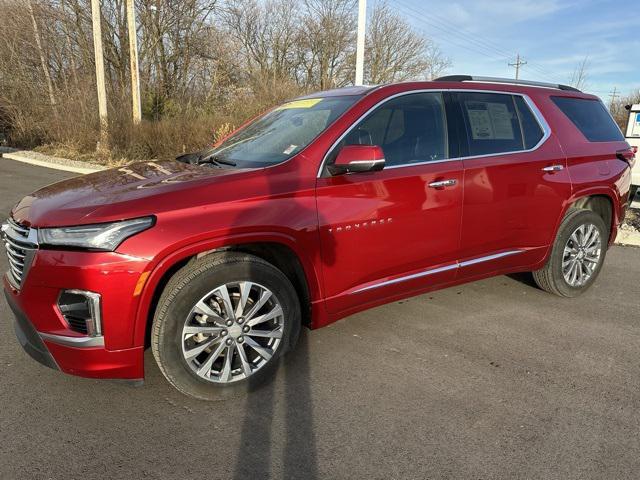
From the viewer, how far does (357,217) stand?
10.1ft

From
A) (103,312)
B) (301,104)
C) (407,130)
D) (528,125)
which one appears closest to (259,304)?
(103,312)

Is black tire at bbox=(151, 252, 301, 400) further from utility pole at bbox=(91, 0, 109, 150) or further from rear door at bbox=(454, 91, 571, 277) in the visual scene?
utility pole at bbox=(91, 0, 109, 150)

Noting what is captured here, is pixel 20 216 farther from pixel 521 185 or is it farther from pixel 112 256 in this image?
pixel 521 185

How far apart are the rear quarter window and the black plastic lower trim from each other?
432cm

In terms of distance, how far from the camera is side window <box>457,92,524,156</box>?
12.0 feet

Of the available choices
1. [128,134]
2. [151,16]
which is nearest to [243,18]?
[151,16]

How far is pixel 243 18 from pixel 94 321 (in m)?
40.5

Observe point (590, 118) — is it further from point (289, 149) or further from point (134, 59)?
point (134, 59)

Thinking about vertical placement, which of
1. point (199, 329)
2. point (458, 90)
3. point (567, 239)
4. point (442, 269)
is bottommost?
point (199, 329)

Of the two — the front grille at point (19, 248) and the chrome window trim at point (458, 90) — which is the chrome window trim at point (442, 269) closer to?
the chrome window trim at point (458, 90)

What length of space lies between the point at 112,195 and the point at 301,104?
1.79 metres

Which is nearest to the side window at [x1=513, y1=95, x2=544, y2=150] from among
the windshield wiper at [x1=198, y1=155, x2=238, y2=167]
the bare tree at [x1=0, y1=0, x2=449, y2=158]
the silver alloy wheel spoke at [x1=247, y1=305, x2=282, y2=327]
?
the windshield wiper at [x1=198, y1=155, x2=238, y2=167]

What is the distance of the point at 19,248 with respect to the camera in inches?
104

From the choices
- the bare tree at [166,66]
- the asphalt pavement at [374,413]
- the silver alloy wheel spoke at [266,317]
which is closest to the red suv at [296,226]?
the silver alloy wheel spoke at [266,317]
